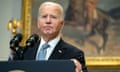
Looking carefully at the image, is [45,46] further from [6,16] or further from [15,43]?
[6,16]

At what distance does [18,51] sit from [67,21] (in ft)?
4.79

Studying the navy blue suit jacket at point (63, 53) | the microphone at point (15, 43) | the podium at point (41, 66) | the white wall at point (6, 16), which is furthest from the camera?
the white wall at point (6, 16)

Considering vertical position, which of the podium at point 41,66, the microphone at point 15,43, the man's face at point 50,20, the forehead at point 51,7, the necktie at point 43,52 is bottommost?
the necktie at point 43,52

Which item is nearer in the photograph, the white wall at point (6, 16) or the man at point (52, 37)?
the man at point (52, 37)

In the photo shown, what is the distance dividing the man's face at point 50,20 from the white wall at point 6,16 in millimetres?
1345

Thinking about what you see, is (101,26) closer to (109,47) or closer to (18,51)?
(109,47)

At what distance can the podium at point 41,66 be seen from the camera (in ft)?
4.59

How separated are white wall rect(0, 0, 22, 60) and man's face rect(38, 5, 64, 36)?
1.34m

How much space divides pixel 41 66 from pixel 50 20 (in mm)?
400

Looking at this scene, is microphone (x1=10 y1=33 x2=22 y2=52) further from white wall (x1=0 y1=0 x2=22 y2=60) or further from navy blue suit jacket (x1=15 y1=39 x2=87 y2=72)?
white wall (x1=0 y1=0 x2=22 y2=60)

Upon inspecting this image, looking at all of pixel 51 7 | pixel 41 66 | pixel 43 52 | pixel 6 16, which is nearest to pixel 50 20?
pixel 51 7

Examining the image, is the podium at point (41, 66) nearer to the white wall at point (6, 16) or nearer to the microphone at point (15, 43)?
the microphone at point (15, 43)

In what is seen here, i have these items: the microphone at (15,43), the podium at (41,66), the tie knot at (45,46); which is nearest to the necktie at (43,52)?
the tie knot at (45,46)

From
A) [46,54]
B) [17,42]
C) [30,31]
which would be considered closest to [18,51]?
[17,42]
